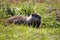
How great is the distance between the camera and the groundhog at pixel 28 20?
897cm

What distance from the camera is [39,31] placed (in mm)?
7859

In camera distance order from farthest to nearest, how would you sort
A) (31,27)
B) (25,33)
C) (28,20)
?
1. (28,20)
2. (31,27)
3. (25,33)

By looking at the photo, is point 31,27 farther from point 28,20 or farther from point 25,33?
point 28,20

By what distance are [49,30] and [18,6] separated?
8.73 ft

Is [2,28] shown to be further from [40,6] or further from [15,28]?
[40,6]

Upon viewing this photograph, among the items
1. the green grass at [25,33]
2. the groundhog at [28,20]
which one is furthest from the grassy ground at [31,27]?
the groundhog at [28,20]

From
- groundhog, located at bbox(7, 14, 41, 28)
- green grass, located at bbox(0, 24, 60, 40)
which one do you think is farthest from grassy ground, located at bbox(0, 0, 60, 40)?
groundhog, located at bbox(7, 14, 41, 28)

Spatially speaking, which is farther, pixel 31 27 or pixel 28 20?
pixel 28 20

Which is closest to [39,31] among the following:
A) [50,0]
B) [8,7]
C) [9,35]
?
[9,35]

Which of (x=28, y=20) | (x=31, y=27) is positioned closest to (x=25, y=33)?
(x=31, y=27)

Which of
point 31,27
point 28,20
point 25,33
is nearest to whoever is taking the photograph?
point 25,33

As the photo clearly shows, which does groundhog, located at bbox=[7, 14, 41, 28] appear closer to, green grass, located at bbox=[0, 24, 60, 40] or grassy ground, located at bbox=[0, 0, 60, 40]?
grassy ground, located at bbox=[0, 0, 60, 40]

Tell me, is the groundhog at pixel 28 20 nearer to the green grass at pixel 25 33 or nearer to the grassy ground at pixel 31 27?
the grassy ground at pixel 31 27

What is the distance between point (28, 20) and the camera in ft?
30.1
